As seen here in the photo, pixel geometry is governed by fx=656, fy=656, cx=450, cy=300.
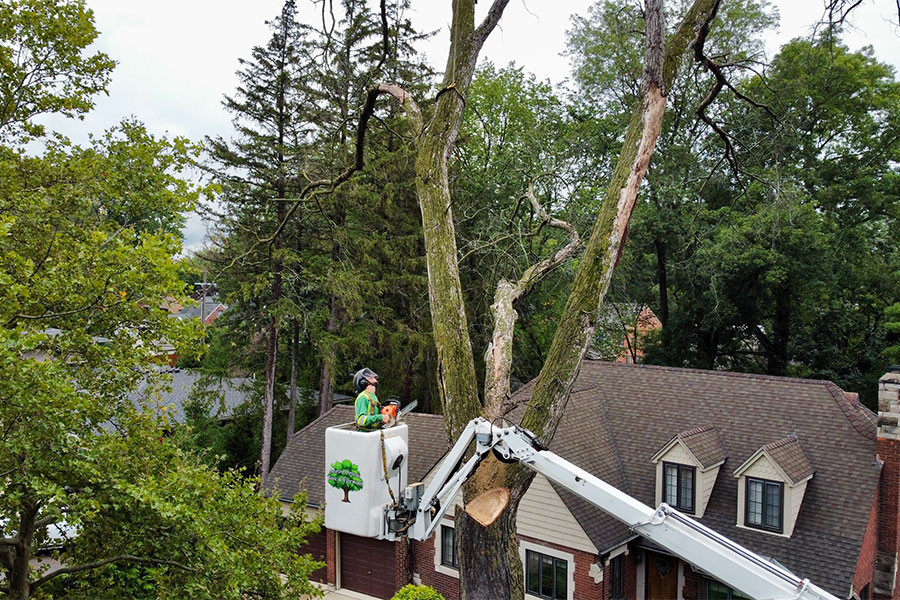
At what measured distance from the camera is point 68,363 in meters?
6.70

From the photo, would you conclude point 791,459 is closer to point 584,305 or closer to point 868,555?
point 868,555

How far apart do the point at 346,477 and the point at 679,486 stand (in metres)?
9.97

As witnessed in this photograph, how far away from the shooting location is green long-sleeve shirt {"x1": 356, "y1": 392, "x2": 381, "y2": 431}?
20.6 feet

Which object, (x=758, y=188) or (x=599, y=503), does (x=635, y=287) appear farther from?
(x=599, y=503)

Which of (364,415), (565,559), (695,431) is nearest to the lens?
(364,415)

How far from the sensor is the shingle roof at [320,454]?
640 inches

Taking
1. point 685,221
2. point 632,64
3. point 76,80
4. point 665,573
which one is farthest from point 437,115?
point 632,64

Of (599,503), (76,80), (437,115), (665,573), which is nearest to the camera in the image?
(599,503)

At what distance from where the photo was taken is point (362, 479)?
5.86 meters


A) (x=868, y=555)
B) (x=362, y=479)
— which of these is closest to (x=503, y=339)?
(x=362, y=479)

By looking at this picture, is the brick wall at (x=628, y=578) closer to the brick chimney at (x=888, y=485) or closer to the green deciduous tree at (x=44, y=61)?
the brick chimney at (x=888, y=485)

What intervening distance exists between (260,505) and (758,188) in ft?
63.2

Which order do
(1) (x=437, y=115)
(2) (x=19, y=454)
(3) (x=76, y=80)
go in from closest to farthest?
1. (2) (x=19, y=454)
2. (1) (x=437, y=115)
3. (3) (x=76, y=80)

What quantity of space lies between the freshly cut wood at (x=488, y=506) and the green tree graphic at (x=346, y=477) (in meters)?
1.06
